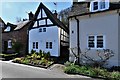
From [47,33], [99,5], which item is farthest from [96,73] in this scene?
[47,33]

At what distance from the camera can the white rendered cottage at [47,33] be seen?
2886cm

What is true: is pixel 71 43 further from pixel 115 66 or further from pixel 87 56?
pixel 115 66

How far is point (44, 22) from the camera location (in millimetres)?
30906

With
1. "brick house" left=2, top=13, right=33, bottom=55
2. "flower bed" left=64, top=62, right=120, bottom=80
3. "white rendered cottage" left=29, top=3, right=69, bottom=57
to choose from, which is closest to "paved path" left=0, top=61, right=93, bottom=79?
"flower bed" left=64, top=62, right=120, bottom=80

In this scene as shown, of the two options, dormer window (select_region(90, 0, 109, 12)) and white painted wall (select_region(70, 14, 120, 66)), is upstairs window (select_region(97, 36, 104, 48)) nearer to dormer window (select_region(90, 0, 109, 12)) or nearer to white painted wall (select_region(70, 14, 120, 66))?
white painted wall (select_region(70, 14, 120, 66))

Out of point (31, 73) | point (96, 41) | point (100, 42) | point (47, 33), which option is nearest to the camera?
point (31, 73)

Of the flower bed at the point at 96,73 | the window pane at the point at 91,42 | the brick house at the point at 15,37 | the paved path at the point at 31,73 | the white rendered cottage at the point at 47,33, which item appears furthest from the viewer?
the brick house at the point at 15,37

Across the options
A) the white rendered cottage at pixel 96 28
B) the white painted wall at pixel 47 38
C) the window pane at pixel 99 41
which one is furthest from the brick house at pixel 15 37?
the window pane at pixel 99 41

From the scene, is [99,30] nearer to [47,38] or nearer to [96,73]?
[96,73]

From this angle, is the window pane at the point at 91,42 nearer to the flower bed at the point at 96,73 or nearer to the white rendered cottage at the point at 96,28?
the white rendered cottage at the point at 96,28

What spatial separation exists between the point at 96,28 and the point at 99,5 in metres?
2.17

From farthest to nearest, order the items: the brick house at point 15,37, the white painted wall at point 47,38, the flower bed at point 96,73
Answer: the brick house at point 15,37, the white painted wall at point 47,38, the flower bed at point 96,73

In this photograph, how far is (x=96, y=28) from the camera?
1975 cm

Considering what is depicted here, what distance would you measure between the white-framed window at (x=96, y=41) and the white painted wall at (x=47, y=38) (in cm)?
853
